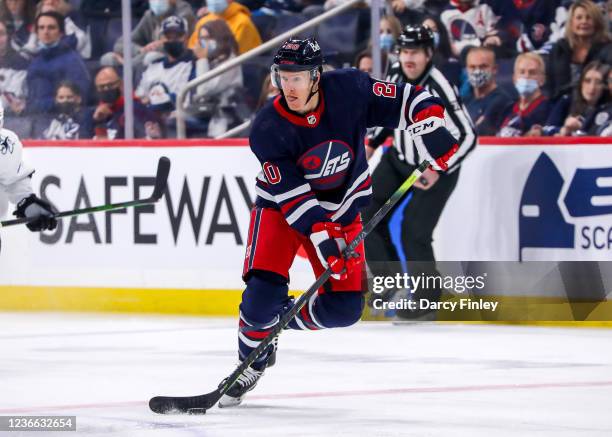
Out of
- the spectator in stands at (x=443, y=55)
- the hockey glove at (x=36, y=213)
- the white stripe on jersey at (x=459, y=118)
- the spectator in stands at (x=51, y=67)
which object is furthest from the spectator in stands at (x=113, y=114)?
the hockey glove at (x=36, y=213)

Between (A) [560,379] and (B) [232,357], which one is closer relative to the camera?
(A) [560,379]

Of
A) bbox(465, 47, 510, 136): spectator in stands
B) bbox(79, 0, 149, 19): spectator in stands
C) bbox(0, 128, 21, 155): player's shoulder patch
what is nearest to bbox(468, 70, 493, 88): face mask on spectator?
bbox(465, 47, 510, 136): spectator in stands

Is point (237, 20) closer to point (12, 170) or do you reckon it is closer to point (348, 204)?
point (12, 170)

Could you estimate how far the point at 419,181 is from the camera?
649 centimetres

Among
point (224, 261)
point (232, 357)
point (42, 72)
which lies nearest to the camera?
point (232, 357)

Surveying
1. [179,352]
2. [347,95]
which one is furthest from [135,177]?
[347,95]

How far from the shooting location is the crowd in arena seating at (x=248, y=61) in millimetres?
6570

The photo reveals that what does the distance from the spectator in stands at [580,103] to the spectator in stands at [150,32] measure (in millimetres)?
2000

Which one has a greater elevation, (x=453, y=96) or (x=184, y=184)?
(x=453, y=96)

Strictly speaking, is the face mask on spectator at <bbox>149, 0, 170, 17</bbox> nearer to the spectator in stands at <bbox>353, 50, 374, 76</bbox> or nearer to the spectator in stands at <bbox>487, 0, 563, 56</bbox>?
the spectator in stands at <bbox>353, 50, 374, 76</bbox>

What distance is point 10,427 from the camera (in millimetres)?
4031

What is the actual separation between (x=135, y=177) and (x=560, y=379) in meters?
2.80

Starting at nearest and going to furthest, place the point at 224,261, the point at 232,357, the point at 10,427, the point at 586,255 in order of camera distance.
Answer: the point at 10,427, the point at 232,357, the point at 586,255, the point at 224,261

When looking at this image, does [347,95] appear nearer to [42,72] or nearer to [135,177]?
[135,177]
